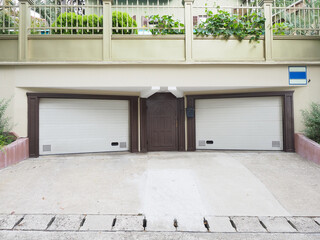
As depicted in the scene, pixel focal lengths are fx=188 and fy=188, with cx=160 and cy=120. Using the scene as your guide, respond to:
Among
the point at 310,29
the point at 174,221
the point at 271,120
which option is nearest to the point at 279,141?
the point at 271,120

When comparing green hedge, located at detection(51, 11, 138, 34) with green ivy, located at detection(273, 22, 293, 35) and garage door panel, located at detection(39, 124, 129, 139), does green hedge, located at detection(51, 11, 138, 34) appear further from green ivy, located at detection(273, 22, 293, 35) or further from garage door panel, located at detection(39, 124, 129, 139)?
green ivy, located at detection(273, 22, 293, 35)

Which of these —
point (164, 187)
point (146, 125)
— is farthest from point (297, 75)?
point (164, 187)

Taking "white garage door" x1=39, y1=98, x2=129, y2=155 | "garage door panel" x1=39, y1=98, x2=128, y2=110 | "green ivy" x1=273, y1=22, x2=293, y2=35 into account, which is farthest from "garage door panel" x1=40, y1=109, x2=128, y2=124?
"green ivy" x1=273, y1=22, x2=293, y2=35

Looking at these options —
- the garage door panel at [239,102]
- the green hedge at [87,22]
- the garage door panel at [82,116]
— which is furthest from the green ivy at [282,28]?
the garage door panel at [82,116]

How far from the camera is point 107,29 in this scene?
5266 millimetres

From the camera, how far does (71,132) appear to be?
6.04 m

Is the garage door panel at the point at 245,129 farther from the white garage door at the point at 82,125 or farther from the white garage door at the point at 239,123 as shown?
the white garage door at the point at 82,125

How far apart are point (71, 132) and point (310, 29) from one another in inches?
309

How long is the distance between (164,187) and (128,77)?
3.25 meters

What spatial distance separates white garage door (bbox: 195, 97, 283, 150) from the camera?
6.18 meters

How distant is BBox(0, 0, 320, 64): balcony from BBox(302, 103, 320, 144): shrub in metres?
1.43

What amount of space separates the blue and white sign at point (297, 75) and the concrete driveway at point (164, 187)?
7.41ft

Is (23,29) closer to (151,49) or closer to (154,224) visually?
(151,49)

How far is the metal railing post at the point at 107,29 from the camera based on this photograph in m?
5.26
